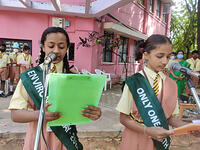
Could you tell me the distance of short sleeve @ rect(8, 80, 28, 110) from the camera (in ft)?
3.88

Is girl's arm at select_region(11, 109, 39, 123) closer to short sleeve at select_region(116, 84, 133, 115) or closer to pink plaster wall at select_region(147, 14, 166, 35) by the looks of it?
short sleeve at select_region(116, 84, 133, 115)

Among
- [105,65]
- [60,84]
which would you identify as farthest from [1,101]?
[60,84]

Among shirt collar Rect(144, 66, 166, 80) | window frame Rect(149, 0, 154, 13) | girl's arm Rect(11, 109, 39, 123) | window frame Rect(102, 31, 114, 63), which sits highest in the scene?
window frame Rect(149, 0, 154, 13)

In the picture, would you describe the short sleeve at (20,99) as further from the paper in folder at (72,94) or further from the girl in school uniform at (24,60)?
the girl in school uniform at (24,60)

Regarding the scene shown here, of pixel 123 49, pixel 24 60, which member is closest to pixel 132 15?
pixel 123 49

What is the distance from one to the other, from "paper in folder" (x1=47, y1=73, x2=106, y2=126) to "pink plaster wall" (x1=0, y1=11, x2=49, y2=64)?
6.62 metres

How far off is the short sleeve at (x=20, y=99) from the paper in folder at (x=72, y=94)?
263mm

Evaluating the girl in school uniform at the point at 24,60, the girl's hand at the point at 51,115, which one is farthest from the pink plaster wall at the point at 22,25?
the girl's hand at the point at 51,115

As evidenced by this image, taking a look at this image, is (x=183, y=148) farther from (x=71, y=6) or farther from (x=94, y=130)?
(x=71, y=6)

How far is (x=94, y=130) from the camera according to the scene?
3445 millimetres

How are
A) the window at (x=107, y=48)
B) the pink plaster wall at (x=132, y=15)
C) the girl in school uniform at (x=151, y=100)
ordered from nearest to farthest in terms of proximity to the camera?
the girl in school uniform at (x=151, y=100), the window at (x=107, y=48), the pink plaster wall at (x=132, y=15)

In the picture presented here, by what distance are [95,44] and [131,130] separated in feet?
20.0

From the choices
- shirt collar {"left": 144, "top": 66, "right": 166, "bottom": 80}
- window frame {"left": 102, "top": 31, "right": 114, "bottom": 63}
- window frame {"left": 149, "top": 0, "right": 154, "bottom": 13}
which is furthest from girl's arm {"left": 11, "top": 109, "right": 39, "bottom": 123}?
window frame {"left": 149, "top": 0, "right": 154, "bottom": 13}

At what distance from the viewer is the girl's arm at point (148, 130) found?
1.11 meters
